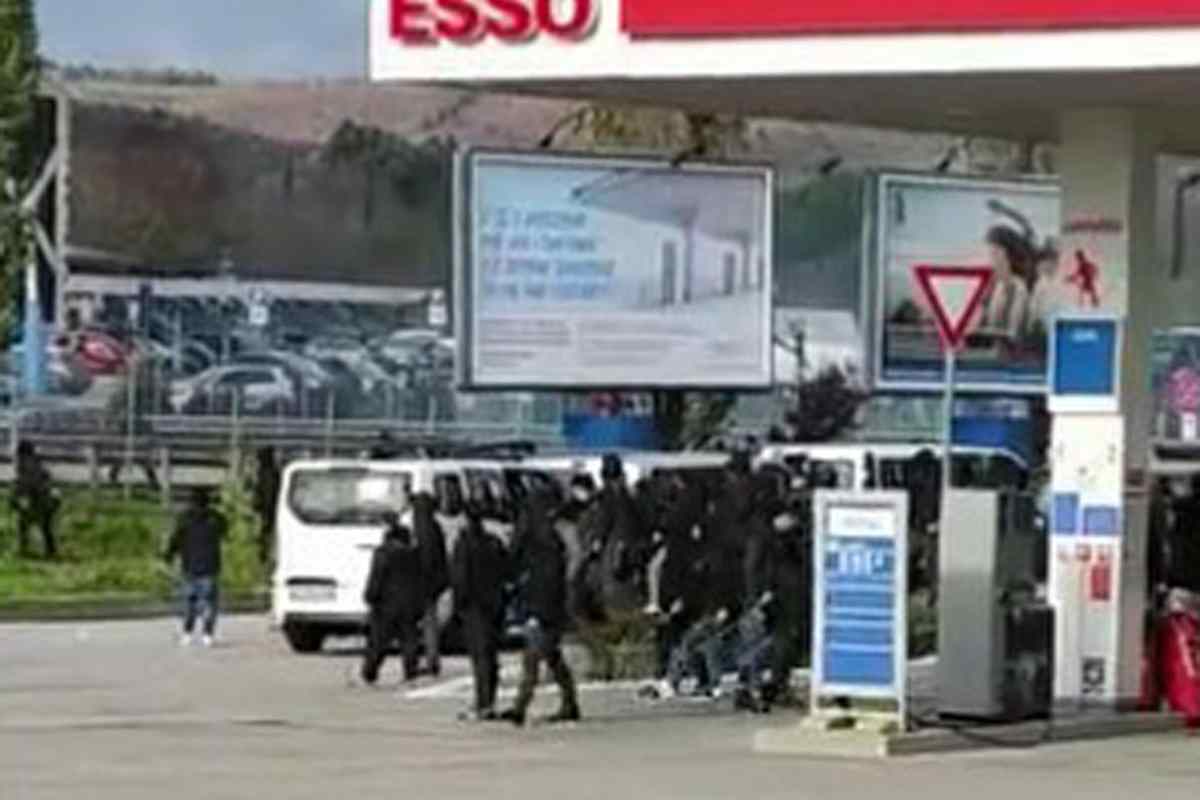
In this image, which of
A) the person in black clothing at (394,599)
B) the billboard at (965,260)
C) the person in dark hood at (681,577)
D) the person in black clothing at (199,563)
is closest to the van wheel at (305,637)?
the person in black clothing at (199,563)

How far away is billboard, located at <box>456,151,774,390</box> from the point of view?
44.6 m

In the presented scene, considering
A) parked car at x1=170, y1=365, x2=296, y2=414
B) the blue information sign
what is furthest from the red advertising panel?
parked car at x1=170, y1=365, x2=296, y2=414

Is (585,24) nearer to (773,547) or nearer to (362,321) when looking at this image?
(773,547)

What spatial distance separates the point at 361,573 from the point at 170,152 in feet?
Answer: 203

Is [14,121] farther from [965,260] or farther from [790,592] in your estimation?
[790,592]

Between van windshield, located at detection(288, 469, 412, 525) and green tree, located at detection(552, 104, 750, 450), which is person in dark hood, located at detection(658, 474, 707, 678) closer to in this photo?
van windshield, located at detection(288, 469, 412, 525)

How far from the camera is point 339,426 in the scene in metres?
71.3

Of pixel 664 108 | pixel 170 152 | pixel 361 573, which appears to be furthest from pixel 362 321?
pixel 664 108

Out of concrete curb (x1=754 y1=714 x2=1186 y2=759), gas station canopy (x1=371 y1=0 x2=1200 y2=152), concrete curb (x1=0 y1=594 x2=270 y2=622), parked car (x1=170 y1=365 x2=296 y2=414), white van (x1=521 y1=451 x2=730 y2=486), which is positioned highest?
gas station canopy (x1=371 y1=0 x2=1200 y2=152)

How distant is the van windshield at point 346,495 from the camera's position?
3678cm

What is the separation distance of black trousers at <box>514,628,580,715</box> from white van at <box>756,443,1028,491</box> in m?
11.2

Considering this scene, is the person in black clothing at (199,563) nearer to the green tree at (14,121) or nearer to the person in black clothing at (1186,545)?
the person in black clothing at (1186,545)

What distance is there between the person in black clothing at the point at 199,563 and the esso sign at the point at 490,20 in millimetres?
11863

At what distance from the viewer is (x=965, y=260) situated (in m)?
49.5
